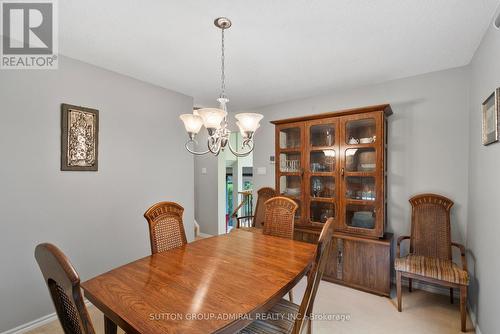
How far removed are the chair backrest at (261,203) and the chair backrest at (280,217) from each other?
116 centimetres

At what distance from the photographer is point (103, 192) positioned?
255 centimetres

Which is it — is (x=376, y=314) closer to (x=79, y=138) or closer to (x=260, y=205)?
(x=260, y=205)

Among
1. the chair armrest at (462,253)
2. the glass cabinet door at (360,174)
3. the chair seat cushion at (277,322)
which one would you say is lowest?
the chair seat cushion at (277,322)

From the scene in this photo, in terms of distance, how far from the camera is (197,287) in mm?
1292

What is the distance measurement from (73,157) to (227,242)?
1682 mm

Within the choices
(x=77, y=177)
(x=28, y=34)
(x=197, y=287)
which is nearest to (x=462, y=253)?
(x=197, y=287)

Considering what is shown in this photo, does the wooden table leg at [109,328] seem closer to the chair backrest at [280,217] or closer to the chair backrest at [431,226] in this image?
the chair backrest at [280,217]

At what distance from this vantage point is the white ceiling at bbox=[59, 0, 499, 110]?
1569 mm

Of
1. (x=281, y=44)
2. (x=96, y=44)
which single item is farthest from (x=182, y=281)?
(x=96, y=44)

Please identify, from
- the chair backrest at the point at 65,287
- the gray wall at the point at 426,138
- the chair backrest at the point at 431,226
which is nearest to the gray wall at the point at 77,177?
the chair backrest at the point at 65,287

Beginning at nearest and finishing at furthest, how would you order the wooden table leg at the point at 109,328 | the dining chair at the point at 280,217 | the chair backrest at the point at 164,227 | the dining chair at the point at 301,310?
the dining chair at the point at 301,310, the wooden table leg at the point at 109,328, the chair backrest at the point at 164,227, the dining chair at the point at 280,217

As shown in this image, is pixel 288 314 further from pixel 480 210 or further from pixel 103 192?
pixel 103 192

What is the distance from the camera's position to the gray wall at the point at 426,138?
2488 millimetres

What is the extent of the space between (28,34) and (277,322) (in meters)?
2.81
